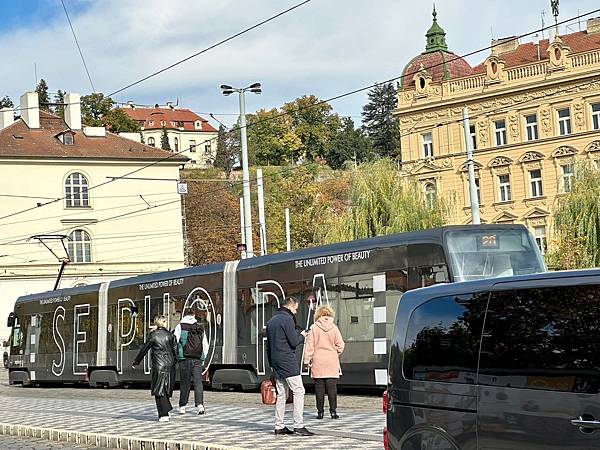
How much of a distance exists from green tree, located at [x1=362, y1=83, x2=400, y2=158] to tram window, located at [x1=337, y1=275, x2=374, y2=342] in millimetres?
88694

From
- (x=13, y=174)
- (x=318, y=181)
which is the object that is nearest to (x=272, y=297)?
(x=13, y=174)

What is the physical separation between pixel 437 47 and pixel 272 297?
57.5m

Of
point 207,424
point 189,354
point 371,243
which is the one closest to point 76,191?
point 371,243

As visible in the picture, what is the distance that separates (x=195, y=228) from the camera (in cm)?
9281

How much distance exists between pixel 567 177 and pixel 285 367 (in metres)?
48.3

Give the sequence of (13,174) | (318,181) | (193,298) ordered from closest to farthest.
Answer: (193,298) → (13,174) → (318,181)

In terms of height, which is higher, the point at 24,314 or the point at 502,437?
the point at 24,314

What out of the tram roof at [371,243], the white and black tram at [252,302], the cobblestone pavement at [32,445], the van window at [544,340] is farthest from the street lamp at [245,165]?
the van window at [544,340]

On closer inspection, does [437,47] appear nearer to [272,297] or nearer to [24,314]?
[24,314]

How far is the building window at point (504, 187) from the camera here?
231 feet

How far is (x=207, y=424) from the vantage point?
1648cm

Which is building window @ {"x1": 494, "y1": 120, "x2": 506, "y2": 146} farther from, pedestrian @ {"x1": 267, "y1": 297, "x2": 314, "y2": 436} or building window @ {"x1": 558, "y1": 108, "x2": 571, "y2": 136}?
pedestrian @ {"x1": 267, "y1": 297, "x2": 314, "y2": 436}

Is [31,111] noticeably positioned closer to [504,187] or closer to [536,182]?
[504,187]

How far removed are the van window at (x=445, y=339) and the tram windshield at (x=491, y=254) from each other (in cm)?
1193
